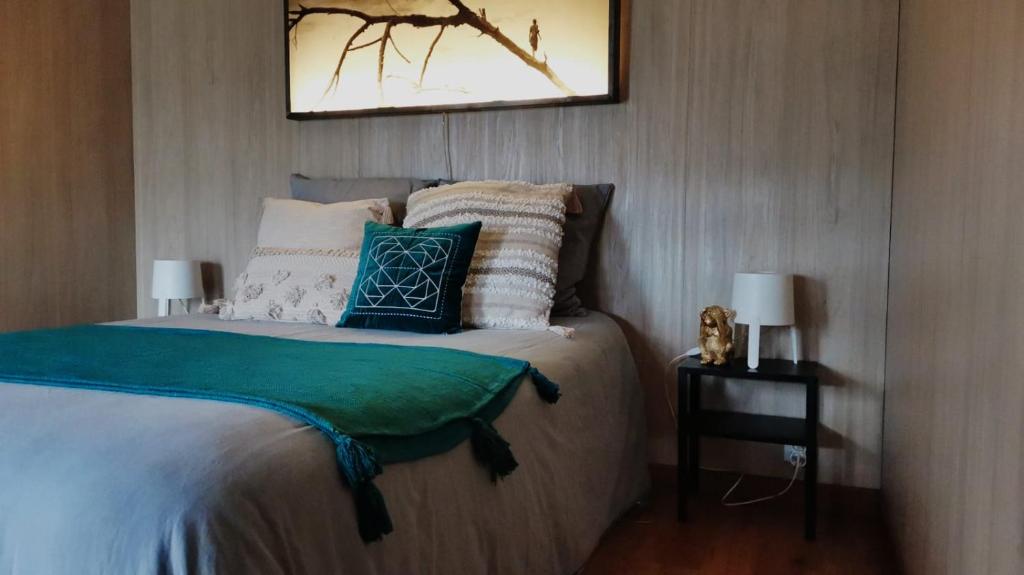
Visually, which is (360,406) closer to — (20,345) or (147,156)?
(20,345)

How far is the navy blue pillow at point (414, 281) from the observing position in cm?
223

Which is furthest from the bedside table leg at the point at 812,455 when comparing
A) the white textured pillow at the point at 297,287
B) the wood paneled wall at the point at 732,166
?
the white textured pillow at the point at 297,287

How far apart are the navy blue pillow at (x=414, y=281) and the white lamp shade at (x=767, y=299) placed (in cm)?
88

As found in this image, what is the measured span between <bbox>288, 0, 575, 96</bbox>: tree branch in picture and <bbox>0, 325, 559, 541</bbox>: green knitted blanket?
1.42m

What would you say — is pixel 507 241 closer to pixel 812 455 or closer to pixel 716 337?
pixel 716 337

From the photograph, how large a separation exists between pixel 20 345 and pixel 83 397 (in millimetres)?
724

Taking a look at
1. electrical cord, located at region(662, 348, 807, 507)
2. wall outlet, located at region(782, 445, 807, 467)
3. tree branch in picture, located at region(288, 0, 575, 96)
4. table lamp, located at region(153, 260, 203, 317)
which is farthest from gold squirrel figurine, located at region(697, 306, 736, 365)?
table lamp, located at region(153, 260, 203, 317)

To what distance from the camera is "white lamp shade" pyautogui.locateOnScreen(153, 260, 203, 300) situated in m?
3.27

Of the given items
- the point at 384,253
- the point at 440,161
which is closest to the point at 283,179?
the point at 440,161

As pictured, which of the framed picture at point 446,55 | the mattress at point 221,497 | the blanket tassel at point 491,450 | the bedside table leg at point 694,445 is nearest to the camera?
the mattress at point 221,497

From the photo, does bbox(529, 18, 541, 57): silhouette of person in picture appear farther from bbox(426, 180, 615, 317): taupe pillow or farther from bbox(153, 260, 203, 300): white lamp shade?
bbox(153, 260, 203, 300): white lamp shade

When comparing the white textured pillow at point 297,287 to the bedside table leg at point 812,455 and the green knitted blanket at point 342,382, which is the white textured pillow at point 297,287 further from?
the bedside table leg at point 812,455

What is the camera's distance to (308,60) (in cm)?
320

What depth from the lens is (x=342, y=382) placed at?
4.65 feet
